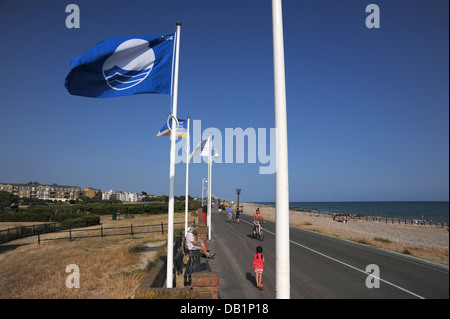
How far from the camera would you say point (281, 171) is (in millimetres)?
3365

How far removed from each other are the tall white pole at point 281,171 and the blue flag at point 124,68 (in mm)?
4180

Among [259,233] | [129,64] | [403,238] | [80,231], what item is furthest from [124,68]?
[80,231]

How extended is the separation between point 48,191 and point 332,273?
178 m

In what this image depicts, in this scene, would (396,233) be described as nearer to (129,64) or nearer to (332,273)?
(332,273)

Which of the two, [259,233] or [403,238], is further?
[403,238]

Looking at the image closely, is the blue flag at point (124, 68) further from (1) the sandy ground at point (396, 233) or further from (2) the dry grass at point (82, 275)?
(1) the sandy ground at point (396, 233)

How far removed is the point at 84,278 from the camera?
33.7 ft

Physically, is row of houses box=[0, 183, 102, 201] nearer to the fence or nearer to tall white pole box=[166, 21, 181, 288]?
the fence

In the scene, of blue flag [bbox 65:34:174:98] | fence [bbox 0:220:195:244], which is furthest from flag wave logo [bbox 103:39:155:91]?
fence [bbox 0:220:195:244]

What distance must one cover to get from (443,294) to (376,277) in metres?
6.21

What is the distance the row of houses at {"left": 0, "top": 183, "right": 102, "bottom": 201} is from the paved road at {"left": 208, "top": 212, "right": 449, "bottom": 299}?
143 meters

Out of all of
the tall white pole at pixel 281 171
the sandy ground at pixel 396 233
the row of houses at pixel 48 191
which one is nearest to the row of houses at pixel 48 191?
the row of houses at pixel 48 191

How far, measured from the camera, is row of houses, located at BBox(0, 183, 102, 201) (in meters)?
138

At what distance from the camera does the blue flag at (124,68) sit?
653cm
